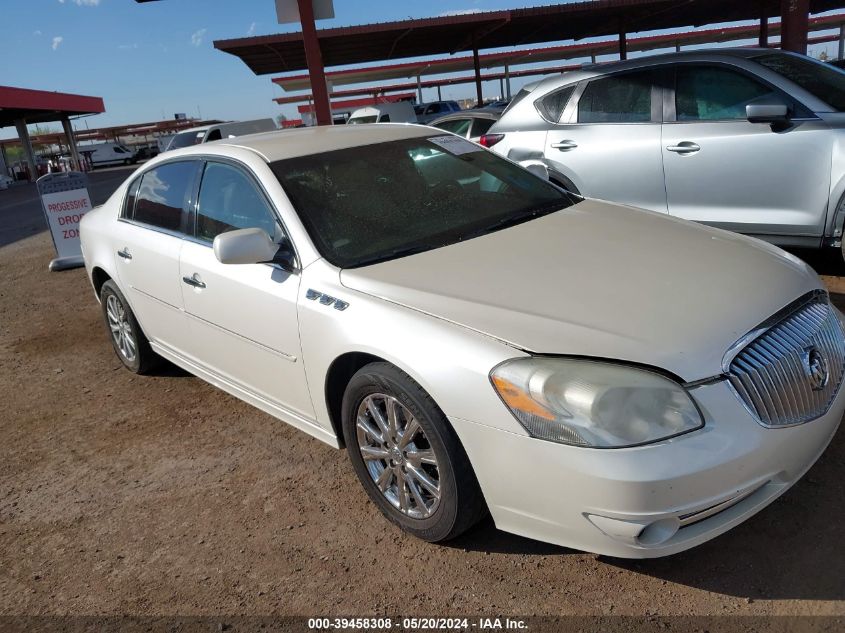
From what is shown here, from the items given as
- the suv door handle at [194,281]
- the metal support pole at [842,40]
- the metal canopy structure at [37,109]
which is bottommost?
the suv door handle at [194,281]

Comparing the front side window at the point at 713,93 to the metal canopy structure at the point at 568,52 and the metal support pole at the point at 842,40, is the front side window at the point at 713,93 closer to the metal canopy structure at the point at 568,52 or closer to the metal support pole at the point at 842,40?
the metal canopy structure at the point at 568,52

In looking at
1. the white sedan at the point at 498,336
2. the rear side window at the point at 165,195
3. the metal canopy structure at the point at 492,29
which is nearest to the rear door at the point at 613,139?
the white sedan at the point at 498,336

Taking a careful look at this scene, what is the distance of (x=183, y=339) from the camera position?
4.12 m

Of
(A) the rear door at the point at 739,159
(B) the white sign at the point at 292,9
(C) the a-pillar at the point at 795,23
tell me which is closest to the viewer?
(A) the rear door at the point at 739,159

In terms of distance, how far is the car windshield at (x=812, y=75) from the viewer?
5036 mm

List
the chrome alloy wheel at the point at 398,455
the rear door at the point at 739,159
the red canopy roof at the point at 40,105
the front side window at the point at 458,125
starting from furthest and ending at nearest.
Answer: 1. the red canopy roof at the point at 40,105
2. the front side window at the point at 458,125
3. the rear door at the point at 739,159
4. the chrome alloy wheel at the point at 398,455

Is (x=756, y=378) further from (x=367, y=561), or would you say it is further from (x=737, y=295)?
(x=367, y=561)

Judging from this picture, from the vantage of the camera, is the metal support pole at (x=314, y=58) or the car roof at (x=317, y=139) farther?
the metal support pole at (x=314, y=58)

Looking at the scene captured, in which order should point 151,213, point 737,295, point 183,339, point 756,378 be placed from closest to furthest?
point 756,378 → point 737,295 → point 183,339 → point 151,213

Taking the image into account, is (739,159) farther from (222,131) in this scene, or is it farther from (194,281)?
(222,131)

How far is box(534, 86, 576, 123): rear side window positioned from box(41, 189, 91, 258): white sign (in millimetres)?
6358

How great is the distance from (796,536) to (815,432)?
0.45 metres

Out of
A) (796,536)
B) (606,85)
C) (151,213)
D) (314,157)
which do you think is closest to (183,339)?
(151,213)

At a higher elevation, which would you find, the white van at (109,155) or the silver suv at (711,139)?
the silver suv at (711,139)
